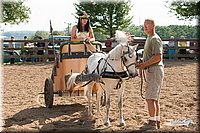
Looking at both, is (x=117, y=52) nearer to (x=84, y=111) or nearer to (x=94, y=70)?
(x=94, y=70)

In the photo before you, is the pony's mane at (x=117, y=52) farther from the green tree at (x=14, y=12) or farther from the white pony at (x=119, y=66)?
the green tree at (x=14, y=12)

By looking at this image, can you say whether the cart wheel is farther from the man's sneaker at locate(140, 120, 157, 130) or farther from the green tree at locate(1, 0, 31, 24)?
the green tree at locate(1, 0, 31, 24)

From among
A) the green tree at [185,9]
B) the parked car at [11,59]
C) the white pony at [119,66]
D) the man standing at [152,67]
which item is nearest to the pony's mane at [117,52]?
the white pony at [119,66]

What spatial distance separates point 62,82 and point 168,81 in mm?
5324

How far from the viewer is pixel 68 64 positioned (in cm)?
766

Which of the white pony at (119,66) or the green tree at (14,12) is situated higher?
the green tree at (14,12)

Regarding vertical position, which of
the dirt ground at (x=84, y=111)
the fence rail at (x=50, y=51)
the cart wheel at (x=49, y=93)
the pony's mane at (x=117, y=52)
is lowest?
A: the dirt ground at (x=84, y=111)

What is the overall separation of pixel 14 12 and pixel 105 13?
864 centimetres

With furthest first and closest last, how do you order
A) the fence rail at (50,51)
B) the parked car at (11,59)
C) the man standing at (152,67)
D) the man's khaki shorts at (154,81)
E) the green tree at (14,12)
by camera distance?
the green tree at (14,12)
the parked car at (11,59)
the fence rail at (50,51)
the man's khaki shorts at (154,81)
the man standing at (152,67)

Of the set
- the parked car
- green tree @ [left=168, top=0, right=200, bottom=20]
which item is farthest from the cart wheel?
green tree @ [left=168, top=0, right=200, bottom=20]

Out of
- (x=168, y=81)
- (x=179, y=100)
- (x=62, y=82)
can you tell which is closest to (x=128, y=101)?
(x=179, y=100)

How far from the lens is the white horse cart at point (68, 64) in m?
7.61

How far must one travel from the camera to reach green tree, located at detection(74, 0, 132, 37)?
33.9 m

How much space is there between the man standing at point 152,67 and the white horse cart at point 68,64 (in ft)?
5.97
